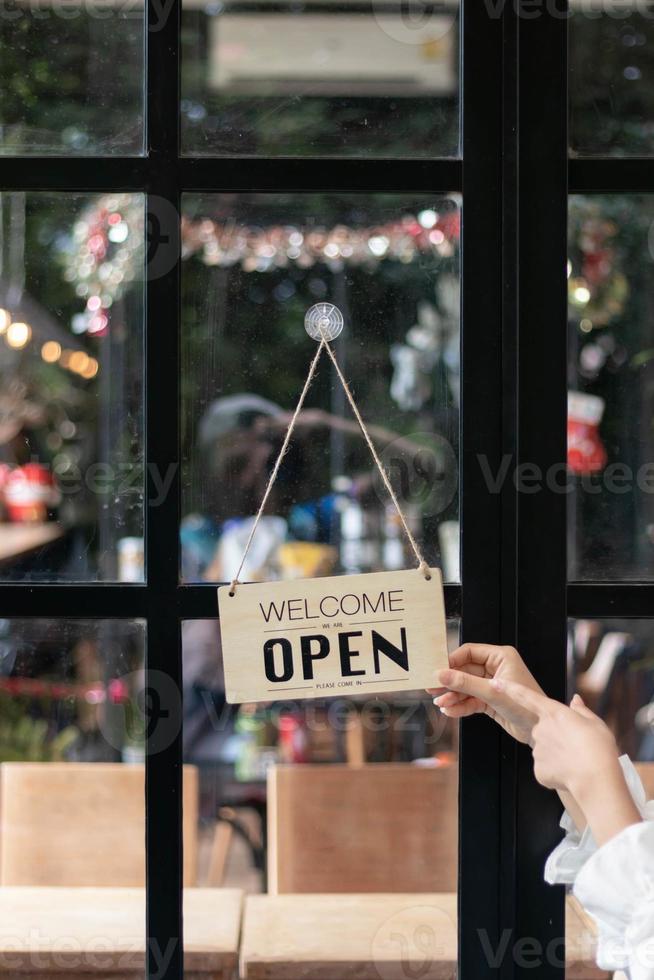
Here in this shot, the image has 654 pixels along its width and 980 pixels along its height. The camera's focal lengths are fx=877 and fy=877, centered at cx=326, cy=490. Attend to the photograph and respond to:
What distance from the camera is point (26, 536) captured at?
3.64 ft

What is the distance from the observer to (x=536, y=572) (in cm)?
109

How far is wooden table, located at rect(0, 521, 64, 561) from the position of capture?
3.61 feet

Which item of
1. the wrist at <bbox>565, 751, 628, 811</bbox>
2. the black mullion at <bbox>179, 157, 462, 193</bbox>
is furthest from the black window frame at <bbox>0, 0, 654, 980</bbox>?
the wrist at <bbox>565, 751, 628, 811</bbox>

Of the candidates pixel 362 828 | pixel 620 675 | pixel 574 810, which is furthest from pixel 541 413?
pixel 362 828

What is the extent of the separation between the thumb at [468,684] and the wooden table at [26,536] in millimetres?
510

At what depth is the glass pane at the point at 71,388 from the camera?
1.10 meters

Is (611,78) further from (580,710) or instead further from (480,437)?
(580,710)

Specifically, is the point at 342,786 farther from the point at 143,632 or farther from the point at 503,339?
the point at 503,339

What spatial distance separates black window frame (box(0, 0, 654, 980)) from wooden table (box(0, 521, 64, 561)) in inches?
1.9

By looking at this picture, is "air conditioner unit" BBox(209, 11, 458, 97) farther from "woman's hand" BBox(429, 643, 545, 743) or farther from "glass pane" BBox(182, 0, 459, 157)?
"woman's hand" BBox(429, 643, 545, 743)

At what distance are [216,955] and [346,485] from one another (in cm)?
62

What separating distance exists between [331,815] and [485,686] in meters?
0.33

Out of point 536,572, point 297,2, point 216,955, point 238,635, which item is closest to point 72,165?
point 297,2

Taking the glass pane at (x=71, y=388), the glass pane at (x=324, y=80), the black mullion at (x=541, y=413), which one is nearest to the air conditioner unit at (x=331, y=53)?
the glass pane at (x=324, y=80)
